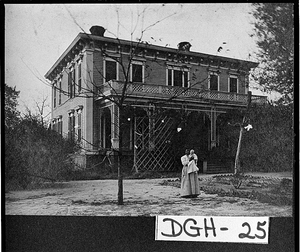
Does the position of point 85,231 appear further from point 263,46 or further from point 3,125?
point 263,46

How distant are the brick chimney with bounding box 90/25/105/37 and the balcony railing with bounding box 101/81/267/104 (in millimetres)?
420

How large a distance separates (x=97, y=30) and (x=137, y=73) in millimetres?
494

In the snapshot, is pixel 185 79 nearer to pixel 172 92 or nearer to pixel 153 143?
pixel 172 92

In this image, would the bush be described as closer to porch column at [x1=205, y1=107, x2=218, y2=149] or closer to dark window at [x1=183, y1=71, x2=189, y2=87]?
dark window at [x1=183, y1=71, x2=189, y2=87]

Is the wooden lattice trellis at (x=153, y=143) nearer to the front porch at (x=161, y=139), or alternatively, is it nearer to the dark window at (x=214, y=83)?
the front porch at (x=161, y=139)

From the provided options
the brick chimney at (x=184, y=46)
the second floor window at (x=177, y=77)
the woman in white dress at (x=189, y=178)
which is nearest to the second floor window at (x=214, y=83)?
the second floor window at (x=177, y=77)

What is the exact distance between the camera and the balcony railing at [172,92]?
272 cm

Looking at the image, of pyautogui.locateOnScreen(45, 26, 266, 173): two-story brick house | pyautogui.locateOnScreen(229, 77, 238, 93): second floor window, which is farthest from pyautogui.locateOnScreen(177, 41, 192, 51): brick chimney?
pyautogui.locateOnScreen(229, 77, 238, 93): second floor window

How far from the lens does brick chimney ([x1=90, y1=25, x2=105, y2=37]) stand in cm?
266

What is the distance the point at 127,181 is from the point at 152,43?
121cm

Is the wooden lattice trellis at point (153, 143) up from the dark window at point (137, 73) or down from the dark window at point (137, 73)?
down

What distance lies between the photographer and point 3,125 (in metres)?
2.72

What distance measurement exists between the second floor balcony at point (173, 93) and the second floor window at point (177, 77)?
0.11 feet

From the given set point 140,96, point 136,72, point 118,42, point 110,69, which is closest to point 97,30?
point 118,42
